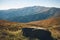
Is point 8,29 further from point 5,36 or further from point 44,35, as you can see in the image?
point 44,35

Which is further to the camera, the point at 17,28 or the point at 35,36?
the point at 17,28

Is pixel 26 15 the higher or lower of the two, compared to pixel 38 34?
lower

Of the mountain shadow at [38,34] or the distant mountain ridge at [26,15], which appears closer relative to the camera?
the mountain shadow at [38,34]

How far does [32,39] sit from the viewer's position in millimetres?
9867

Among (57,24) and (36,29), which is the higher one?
(36,29)

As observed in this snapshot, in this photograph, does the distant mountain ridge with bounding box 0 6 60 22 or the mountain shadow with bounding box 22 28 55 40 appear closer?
the mountain shadow with bounding box 22 28 55 40

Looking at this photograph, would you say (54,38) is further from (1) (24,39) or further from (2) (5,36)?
(2) (5,36)

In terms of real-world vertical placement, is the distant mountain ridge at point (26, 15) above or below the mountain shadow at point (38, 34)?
below

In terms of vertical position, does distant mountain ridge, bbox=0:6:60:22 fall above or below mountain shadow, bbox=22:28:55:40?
below

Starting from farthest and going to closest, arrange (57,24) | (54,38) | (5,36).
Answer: (57,24), (54,38), (5,36)

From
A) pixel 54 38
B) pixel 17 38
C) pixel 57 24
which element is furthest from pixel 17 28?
pixel 57 24

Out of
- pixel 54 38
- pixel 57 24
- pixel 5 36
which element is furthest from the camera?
pixel 57 24

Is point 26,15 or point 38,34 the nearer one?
point 38,34

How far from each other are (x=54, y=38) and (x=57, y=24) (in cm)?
341
